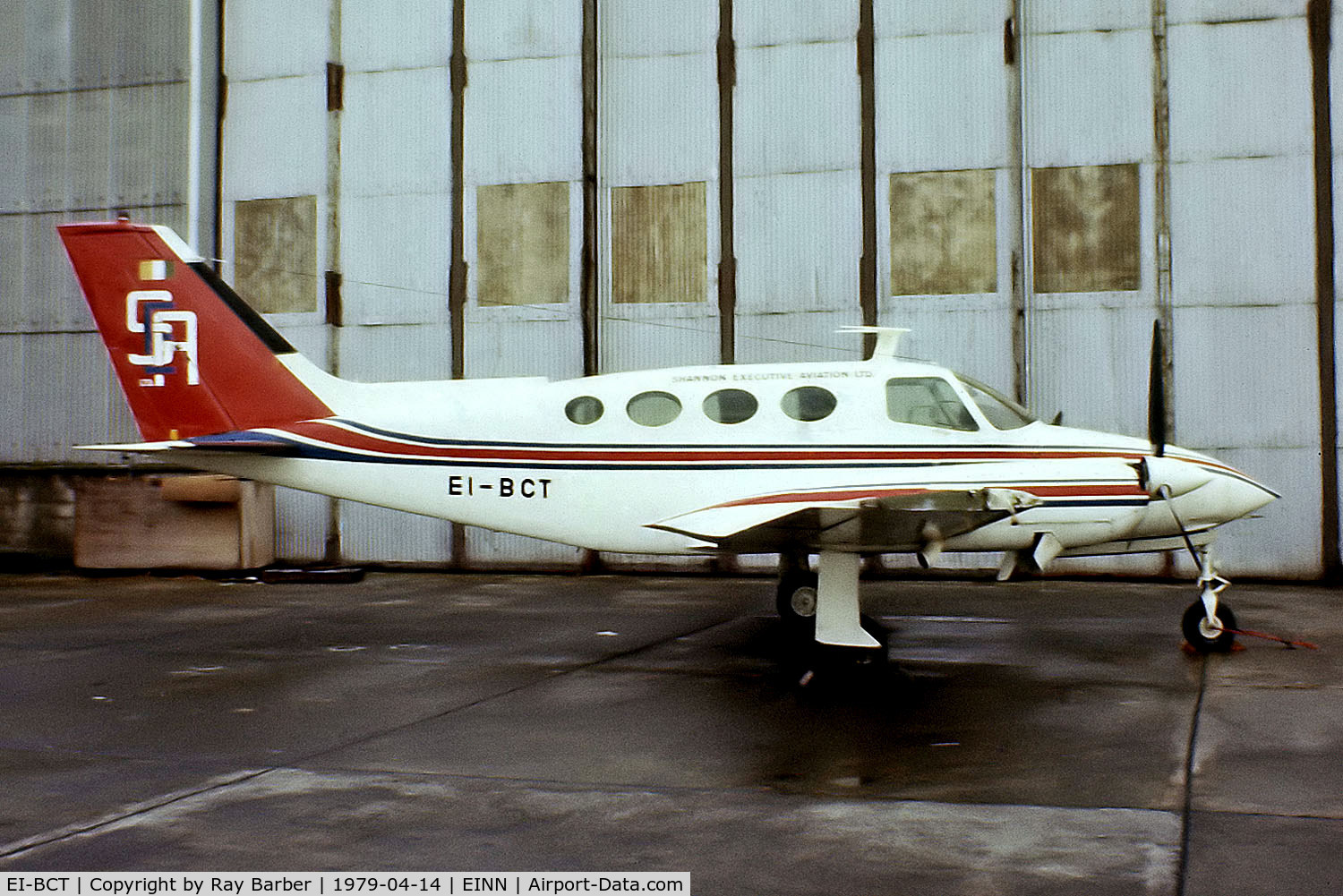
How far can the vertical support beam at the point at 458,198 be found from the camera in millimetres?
18609

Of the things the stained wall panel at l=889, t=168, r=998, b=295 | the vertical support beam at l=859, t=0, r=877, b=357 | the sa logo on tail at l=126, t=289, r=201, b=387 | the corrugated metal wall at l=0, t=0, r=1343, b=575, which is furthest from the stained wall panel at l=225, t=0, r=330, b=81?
the stained wall panel at l=889, t=168, r=998, b=295

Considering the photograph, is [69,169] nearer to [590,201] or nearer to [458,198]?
[458,198]

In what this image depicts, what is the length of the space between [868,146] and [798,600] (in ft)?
27.9

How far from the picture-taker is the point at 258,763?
6727 millimetres

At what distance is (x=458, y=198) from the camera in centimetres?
1877

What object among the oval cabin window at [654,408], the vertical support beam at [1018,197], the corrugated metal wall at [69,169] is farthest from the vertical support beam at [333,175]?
the vertical support beam at [1018,197]

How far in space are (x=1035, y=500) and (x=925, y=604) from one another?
16.4ft

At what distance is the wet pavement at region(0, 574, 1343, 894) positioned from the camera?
16.5 ft

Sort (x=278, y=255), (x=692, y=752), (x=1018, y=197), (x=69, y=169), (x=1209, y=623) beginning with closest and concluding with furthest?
(x=692, y=752)
(x=1209, y=623)
(x=1018, y=197)
(x=278, y=255)
(x=69, y=169)

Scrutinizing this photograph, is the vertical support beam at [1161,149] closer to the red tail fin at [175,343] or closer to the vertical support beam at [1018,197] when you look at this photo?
the vertical support beam at [1018,197]

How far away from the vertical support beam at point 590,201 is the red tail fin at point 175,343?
7034 mm

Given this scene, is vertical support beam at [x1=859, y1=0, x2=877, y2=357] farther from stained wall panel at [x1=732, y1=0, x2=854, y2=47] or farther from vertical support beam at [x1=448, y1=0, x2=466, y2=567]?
vertical support beam at [x1=448, y1=0, x2=466, y2=567]

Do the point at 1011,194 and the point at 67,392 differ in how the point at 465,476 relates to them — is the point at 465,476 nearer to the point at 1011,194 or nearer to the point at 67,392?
the point at 1011,194

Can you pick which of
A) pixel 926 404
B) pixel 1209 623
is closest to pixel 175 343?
pixel 926 404
